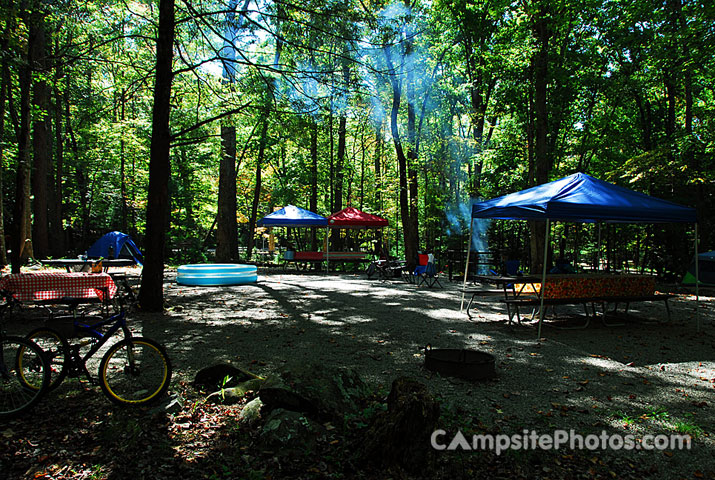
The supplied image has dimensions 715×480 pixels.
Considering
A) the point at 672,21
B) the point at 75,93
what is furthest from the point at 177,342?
the point at 75,93

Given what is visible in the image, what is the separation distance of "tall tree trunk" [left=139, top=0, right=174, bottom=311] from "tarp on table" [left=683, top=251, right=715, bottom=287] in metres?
15.5

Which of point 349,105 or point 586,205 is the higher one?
point 349,105

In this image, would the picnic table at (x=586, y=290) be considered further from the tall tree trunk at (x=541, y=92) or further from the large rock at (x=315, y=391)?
the tall tree trunk at (x=541, y=92)

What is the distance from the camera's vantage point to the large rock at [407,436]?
2.84 m

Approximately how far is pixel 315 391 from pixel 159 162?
6.50 meters

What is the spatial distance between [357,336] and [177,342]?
2.63 meters

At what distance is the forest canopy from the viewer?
29.1 feet

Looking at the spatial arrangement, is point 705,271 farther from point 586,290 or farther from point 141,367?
A: point 141,367

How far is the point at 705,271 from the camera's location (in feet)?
45.2

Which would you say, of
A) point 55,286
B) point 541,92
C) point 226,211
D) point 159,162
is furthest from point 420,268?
point 55,286

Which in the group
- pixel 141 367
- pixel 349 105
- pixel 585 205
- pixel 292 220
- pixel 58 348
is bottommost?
pixel 141 367

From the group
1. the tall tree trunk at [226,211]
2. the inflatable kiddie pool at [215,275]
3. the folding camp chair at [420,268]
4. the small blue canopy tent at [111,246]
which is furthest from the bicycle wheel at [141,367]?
the tall tree trunk at [226,211]

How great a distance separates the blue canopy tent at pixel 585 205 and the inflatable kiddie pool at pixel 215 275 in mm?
8602

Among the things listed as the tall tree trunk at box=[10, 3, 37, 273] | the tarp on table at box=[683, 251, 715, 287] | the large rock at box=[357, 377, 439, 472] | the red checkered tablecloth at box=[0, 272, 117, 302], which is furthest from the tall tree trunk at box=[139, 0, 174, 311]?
the tarp on table at box=[683, 251, 715, 287]
